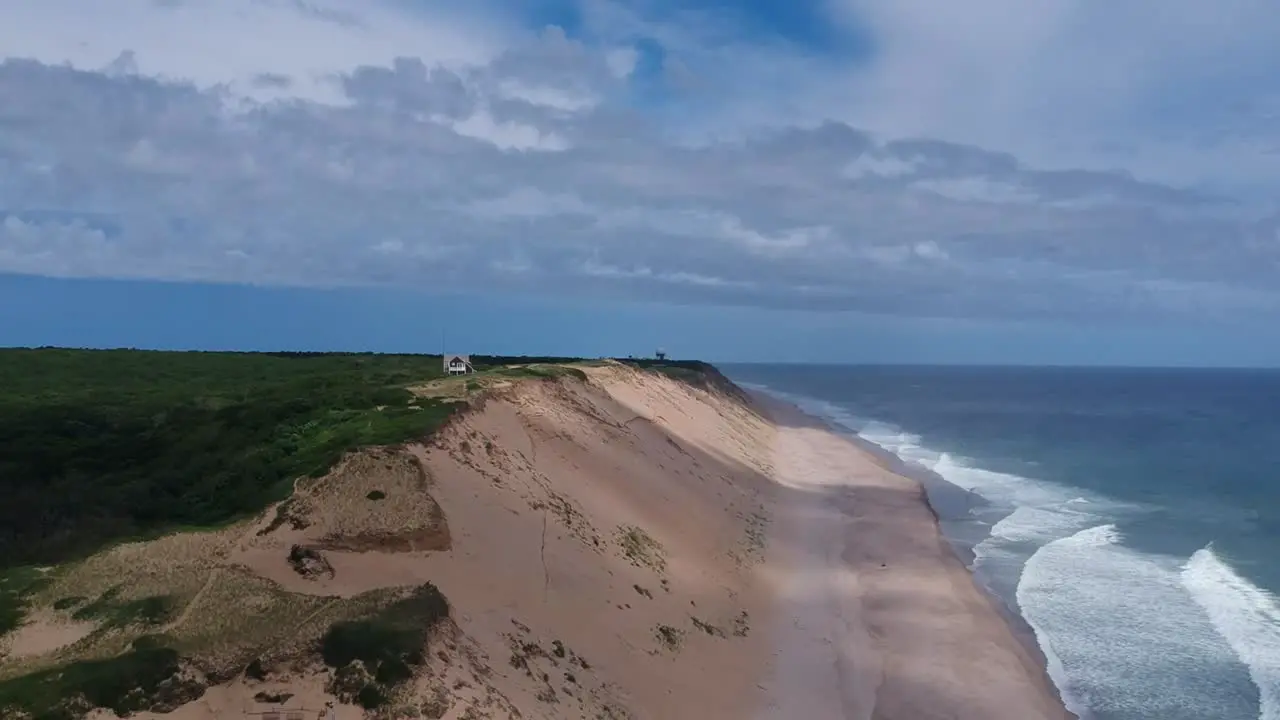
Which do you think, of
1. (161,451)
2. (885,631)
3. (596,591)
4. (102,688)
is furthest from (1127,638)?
(161,451)

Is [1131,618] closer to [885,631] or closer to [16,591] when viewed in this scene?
[885,631]

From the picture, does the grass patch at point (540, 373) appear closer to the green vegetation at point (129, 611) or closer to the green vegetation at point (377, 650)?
the green vegetation at point (129, 611)

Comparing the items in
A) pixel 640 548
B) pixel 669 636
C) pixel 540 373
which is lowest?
pixel 669 636

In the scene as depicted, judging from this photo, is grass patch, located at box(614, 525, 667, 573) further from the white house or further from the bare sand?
the white house

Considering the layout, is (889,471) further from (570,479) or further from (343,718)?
(343,718)

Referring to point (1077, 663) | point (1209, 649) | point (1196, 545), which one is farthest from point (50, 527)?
point (1196, 545)

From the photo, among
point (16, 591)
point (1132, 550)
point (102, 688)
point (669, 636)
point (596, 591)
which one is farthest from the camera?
point (1132, 550)
